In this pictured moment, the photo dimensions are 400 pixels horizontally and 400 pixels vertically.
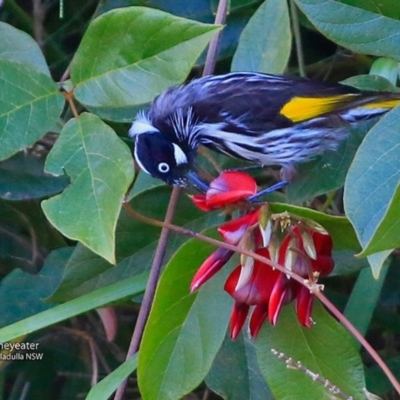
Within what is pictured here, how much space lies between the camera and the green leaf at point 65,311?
1315mm

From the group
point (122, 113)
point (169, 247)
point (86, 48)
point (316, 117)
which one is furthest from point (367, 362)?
point (86, 48)

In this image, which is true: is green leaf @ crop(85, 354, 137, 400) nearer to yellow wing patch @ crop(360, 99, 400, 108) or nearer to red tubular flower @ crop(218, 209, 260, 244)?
red tubular flower @ crop(218, 209, 260, 244)

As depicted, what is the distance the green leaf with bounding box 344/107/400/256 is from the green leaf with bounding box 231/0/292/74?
1.43ft

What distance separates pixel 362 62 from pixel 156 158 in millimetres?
635

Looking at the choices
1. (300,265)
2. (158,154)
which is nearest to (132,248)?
(158,154)

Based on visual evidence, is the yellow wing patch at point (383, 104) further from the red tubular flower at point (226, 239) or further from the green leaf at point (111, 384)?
the green leaf at point (111, 384)

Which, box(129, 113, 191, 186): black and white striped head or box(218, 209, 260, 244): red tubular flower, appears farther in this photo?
box(129, 113, 191, 186): black and white striped head

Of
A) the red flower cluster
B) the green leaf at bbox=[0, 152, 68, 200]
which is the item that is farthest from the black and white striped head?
the red flower cluster

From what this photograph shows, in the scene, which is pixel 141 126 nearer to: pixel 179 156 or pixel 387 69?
pixel 179 156

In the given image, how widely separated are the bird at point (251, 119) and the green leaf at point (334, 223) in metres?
0.50

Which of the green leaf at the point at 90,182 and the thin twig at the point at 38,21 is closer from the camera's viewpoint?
the green leaf at the point at 90,182

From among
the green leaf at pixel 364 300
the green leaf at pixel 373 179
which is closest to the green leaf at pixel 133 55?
the green leaf at pixel 373 179

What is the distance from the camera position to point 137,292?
4.58 feet

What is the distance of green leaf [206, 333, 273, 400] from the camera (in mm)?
1527
